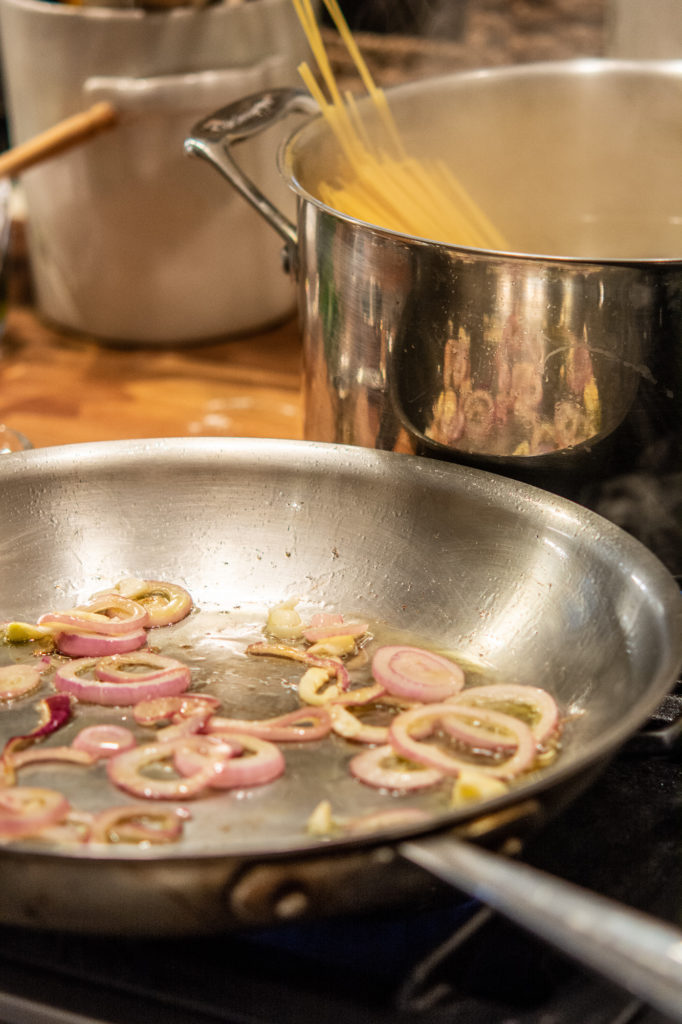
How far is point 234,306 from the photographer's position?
4.35ft

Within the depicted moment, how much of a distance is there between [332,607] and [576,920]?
1.25 ft

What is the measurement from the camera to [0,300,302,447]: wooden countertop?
1150mm

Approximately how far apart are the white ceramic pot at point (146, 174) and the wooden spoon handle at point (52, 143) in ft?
0.15

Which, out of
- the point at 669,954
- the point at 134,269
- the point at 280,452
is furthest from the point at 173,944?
the point at 134,269

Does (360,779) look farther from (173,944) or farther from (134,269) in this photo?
(134,269)

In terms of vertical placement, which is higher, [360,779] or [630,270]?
[630,270]

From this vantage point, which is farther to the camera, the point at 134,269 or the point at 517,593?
the point at 134,269

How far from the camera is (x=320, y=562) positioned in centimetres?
78

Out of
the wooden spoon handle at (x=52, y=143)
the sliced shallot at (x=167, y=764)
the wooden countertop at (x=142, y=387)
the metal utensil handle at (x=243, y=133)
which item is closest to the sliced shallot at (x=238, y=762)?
the sliced shallot at (x=167, y=764)

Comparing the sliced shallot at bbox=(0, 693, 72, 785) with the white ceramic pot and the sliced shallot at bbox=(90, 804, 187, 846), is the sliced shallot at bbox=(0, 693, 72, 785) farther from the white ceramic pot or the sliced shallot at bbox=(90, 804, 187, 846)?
the white ceramic pot

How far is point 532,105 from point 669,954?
0.79m

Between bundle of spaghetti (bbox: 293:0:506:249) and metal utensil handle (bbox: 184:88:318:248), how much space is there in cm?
3

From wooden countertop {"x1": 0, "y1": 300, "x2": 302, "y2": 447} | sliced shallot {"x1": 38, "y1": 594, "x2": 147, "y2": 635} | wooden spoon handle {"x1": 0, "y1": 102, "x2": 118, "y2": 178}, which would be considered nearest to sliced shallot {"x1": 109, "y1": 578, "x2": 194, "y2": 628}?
sliced shallot {"x1": 38, "y1": 594, "x2": 147, "y2": 635}

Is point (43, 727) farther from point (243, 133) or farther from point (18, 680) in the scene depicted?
point (243, 133)
